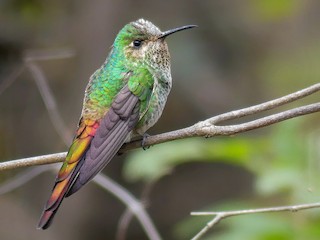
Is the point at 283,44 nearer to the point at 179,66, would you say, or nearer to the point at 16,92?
the point at 179,66

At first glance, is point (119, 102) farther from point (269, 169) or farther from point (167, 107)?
point (167, 107)

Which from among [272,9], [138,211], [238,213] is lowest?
[272,9]

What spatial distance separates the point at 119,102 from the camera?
413 cm

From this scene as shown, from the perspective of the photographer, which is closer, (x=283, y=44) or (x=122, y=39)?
(x=122, y=39)

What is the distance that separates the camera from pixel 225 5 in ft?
28.9

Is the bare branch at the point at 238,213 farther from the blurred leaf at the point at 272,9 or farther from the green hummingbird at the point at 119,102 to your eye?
the blurred leaf at the point at 272,9

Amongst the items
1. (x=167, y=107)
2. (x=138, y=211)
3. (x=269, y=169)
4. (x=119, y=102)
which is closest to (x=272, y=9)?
(x=167, y=107)

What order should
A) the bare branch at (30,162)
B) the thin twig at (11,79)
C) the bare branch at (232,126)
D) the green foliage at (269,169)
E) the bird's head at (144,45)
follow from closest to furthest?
the bare branch at (232,126) < the bare branch at (30,162) < the green foliage at (269,169) < the bird's head at (144,45) < the thin twig at (11,79)

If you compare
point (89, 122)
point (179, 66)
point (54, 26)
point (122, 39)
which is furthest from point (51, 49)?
point (89, 122)

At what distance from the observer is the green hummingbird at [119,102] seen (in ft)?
11.8

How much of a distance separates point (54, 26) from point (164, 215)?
8.02ft

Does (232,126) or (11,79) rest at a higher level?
(232,126)

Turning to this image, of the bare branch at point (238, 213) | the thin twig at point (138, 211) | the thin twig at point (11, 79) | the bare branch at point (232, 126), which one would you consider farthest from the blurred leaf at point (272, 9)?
the bare branch at point (238, 213)

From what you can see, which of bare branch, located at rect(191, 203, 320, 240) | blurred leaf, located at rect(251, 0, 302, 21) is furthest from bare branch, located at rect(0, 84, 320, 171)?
blurred leaf, located at rect(251, 0, 302, 21)
